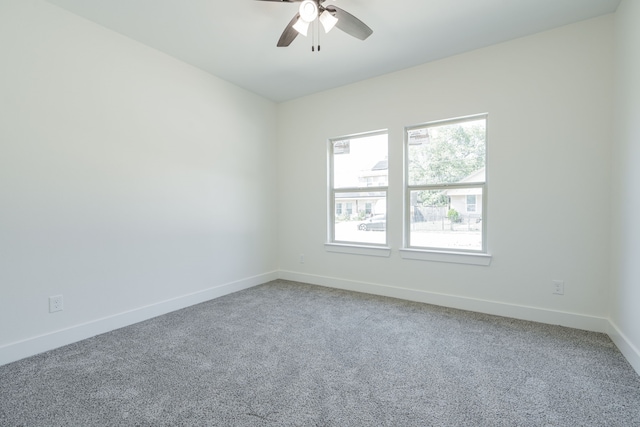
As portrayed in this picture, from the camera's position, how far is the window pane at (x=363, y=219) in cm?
374

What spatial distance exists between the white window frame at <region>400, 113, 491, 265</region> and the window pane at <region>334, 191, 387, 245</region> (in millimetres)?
301

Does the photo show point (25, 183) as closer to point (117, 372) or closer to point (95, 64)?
point (95, 64)

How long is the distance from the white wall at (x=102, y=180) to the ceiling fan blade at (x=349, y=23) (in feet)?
6.61

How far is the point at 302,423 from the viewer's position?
1468mm

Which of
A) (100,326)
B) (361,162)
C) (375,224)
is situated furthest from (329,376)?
(361,162)

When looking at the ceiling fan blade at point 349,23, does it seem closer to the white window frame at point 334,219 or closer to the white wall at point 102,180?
the white window frame at point 334,219

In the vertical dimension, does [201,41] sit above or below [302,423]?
above

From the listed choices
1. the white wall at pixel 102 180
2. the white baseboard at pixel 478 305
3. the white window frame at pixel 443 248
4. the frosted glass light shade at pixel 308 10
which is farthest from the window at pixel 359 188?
the frosted glass light shade at pixel 308 10

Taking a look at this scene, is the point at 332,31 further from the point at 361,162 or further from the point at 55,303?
the point at 55,303

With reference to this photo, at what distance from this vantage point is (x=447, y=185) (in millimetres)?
3238

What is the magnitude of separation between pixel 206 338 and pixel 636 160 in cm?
356

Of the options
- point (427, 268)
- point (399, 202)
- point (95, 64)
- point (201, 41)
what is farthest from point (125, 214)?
point (427, 268)

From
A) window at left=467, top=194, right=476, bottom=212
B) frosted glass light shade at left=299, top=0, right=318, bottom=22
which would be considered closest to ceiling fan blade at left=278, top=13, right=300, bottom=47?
frosted glass light shade at left=299, top=0, right=318, bottom=22

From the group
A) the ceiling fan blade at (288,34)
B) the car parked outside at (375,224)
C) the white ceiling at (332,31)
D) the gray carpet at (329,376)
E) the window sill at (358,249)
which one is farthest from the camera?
the car parked outside at (375,224)
